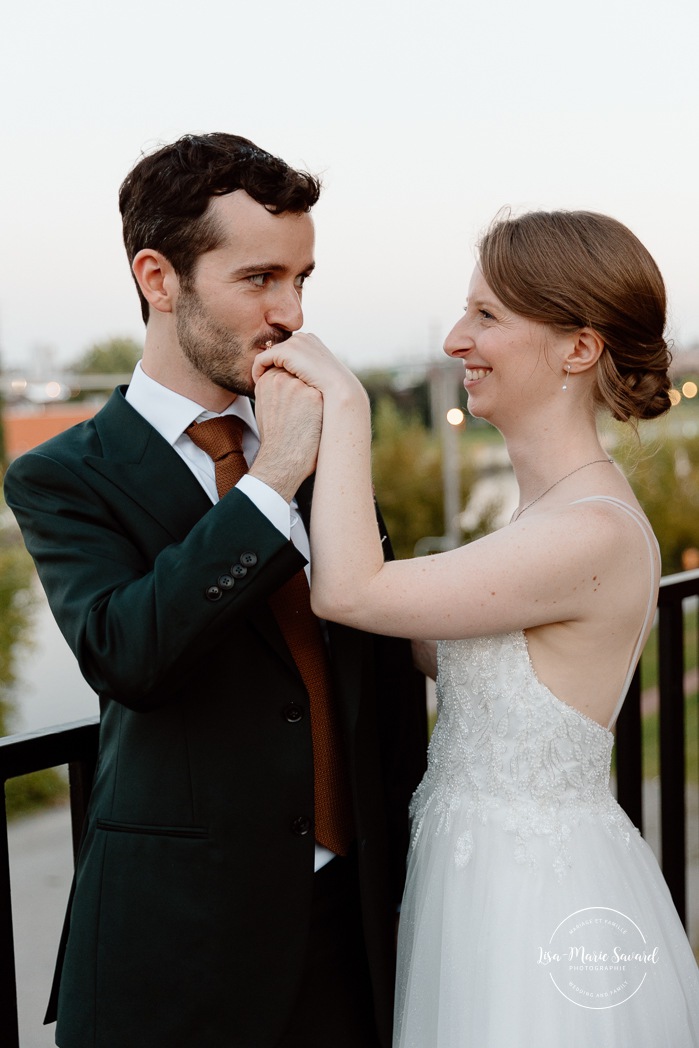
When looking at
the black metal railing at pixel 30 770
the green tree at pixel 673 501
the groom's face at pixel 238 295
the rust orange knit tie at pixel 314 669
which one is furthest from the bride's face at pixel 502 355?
the green tree at pixel 673 501

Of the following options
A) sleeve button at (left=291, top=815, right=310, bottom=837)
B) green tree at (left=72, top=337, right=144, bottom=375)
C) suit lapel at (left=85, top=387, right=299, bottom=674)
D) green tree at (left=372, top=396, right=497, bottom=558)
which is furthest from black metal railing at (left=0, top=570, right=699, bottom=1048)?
green tree at (left=72, top=337, right=144, bottom=375)

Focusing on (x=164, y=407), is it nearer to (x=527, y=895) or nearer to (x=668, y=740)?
(x=527, y=895)

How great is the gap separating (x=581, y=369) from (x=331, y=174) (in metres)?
0.56

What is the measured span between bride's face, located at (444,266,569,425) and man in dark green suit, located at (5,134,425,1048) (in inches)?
11.6

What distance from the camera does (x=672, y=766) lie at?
2.60 m

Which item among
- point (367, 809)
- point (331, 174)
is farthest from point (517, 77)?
point (367, 809)

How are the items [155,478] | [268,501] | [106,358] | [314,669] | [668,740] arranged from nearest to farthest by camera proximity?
[268,501] → [155,478] → [314,669] → [668,740] → [106,358]

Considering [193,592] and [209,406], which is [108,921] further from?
[209,406]

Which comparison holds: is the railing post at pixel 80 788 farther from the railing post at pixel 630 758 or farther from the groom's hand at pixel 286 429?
the railing post at pixel 630 758

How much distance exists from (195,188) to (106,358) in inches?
866

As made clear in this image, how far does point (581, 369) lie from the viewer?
166 cm

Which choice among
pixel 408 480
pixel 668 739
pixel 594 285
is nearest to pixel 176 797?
pixel 594 285

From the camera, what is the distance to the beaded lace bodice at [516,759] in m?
1.63

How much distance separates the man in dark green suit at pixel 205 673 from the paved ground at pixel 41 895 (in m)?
2.59
